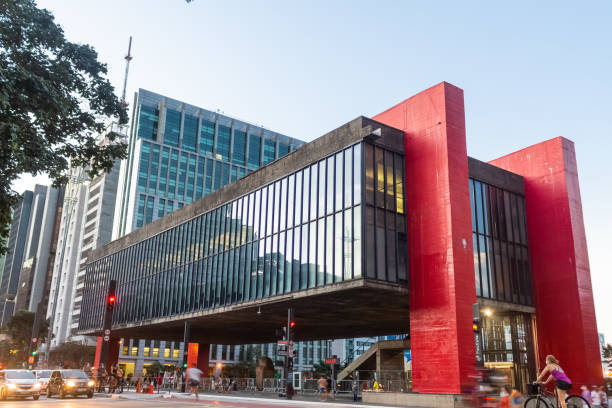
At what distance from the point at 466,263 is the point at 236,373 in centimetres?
9380

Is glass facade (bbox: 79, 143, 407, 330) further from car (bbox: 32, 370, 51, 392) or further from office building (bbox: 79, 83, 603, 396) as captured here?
car (bbox: 32, 370, 51, 392)

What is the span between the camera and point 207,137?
138 metres

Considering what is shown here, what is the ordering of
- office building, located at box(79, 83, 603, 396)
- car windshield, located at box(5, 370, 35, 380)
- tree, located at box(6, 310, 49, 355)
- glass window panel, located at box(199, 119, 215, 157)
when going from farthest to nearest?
glass window panel, located at box(199, 119, 215, 157), tree, located at box(6, 310, 49, 355), office building, located at box(79, 83, 603, 396), car windshield, located at box(5, 370, 35, 380)

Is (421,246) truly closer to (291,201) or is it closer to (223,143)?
(291,201)

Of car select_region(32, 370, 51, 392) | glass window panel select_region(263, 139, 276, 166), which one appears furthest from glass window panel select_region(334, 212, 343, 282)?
glass window panel select_region(263, 139, 276, 166)

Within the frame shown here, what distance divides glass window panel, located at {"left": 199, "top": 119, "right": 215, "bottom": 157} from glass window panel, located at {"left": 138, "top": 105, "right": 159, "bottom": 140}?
42.1ft

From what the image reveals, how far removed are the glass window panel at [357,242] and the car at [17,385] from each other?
17.3m

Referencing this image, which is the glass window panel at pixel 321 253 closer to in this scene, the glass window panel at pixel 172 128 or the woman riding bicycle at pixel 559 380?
the woman riding bicycle at pixel 559 380

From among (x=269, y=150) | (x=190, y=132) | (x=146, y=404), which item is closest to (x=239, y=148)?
(x=269, y=150)

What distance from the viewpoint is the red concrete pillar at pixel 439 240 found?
27938 mm

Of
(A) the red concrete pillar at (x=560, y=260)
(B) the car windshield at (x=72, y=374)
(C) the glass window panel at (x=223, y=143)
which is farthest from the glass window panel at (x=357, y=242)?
(C) the glass window panel at (x=223, y=143)

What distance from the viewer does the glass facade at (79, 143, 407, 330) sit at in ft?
101

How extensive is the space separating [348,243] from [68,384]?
56.2 feet

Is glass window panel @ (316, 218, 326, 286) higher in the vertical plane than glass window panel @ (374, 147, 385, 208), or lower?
lower
